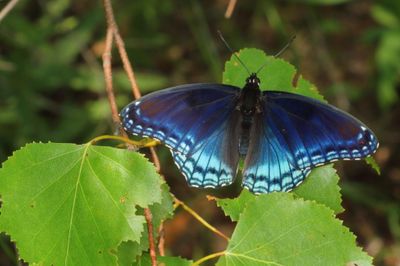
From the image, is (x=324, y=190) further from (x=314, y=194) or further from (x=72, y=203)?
(x=72, y=203)

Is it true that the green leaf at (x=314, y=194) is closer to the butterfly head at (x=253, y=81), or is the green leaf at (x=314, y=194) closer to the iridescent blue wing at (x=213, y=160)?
the iridescent blue wing at (x=213, y=160)

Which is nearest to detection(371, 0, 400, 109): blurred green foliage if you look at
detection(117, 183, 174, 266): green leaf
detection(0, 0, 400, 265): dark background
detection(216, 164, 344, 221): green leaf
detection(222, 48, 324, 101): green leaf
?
detection(0, 0, 400, 265): dark background

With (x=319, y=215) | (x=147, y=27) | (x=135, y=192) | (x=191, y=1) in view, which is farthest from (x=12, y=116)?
(x=319, y=215)

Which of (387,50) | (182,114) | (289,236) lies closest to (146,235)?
(289,236)

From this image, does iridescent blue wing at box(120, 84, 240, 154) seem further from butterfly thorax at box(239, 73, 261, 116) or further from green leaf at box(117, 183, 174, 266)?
green leaf at box(117, 183, 174, 266)

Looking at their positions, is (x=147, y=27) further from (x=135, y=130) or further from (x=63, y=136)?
(x=135, y=130)

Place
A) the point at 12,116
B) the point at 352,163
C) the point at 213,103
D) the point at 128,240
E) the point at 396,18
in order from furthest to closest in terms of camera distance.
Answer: the point at 352,163 → the point at 396,18 → the point at 12,116 → the point at 213,103 → the point at 128,240
